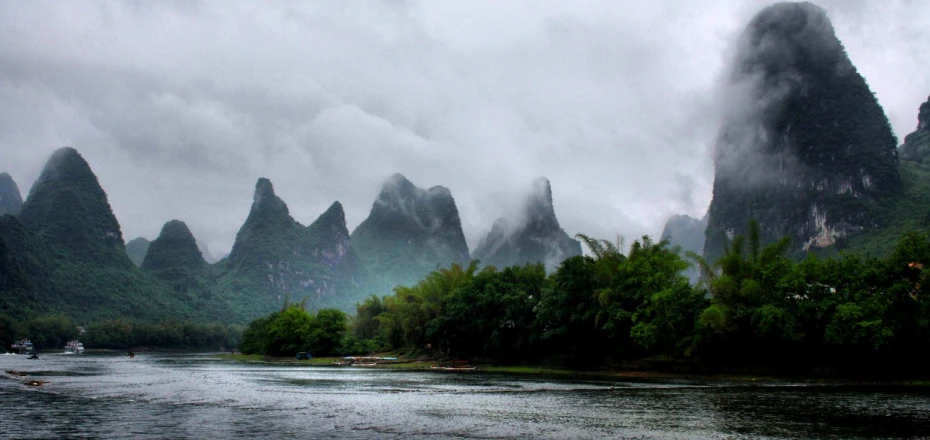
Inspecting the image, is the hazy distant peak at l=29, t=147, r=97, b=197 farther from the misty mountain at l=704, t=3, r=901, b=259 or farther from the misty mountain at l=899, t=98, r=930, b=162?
the misty mountain at l=899, t=98, r=930, b=162

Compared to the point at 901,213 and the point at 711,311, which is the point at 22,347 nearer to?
the point at 711,311

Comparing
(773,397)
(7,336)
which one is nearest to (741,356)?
(773,397)

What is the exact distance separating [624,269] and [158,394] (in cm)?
3293

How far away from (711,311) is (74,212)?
177 m

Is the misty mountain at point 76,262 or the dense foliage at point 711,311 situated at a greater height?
the misty mountain at point 76,262

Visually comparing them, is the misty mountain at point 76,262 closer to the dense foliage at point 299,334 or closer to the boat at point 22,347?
the boat at point 22,347

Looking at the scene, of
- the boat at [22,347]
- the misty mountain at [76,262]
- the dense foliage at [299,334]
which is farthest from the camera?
the misty mountain at [76,262]

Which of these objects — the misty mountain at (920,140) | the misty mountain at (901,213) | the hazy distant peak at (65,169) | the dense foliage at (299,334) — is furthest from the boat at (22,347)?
the misty mountain at (920,140)

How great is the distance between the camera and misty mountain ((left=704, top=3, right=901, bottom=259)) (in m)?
118

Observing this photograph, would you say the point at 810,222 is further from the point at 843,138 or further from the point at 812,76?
the point at 812,76

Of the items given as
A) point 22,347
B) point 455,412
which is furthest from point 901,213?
point 22,347

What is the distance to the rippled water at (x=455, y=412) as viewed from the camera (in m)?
15.7

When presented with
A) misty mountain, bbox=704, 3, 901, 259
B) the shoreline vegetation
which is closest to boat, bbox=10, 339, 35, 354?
the shoreline vegetation

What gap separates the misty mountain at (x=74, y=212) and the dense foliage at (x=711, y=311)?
463 ft
